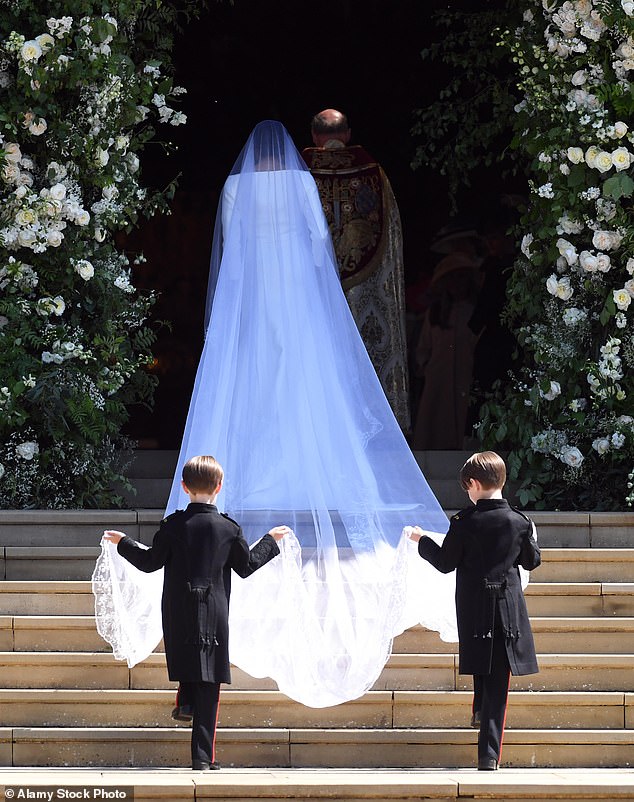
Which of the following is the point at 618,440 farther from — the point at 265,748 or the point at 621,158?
the point at 265,748

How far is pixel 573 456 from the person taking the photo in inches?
305

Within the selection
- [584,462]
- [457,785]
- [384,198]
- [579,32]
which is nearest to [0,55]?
[384,198]

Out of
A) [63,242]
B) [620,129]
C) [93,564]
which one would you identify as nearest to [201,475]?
[93,564]

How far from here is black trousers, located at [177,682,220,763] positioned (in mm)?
5070

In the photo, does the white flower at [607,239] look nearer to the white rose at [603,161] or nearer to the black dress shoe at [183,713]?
the white rose at [603,161]

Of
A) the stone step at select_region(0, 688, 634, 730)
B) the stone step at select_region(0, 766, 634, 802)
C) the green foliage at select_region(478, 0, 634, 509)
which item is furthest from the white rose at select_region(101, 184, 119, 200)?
the stone step at select_region(0, 766, 634, 802)

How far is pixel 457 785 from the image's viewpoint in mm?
4867

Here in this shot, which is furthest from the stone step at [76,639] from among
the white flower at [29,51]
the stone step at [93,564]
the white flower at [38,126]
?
the white flower at [29,51]

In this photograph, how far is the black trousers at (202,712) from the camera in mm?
5070

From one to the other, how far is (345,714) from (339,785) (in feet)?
2.29

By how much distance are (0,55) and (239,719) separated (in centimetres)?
405

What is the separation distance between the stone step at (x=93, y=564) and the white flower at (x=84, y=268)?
68.7 inches

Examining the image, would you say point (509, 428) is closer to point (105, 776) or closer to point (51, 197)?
point (51, 197)

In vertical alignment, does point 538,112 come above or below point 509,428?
above
